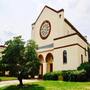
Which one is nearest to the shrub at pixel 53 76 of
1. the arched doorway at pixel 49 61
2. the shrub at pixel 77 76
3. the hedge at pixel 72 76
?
the hedge at pixel 72 76

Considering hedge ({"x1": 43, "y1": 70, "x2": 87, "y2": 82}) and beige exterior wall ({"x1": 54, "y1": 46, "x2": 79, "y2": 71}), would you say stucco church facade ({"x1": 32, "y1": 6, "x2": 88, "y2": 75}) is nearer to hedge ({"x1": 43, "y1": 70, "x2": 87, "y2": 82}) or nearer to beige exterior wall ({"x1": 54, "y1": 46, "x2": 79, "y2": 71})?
beige exterior wall ({"x1": 54, "y1": 46, "x2": 79, "y2": 71})

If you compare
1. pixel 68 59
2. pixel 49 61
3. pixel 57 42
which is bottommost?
pixel 68 59

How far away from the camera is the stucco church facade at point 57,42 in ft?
117

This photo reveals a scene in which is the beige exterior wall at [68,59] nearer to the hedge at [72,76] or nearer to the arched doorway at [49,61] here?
the arched doorway at [49,61]

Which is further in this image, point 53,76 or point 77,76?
point 53,76

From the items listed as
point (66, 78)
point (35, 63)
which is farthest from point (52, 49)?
point (35, 63)

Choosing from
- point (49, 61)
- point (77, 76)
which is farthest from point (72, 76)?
point (49, 61)

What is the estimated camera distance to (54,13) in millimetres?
42406

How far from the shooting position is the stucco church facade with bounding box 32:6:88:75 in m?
35.7

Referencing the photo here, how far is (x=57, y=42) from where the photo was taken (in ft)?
127

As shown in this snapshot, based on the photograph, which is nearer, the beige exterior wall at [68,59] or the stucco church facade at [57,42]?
the beige exterior wall at [68,59]

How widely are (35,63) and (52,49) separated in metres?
14.8

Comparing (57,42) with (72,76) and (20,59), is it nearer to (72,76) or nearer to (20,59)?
(72,76)

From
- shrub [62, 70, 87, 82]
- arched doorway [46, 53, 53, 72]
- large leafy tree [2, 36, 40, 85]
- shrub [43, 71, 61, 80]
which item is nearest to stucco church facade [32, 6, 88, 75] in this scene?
arched doorway [46, 53, 53, 72]
